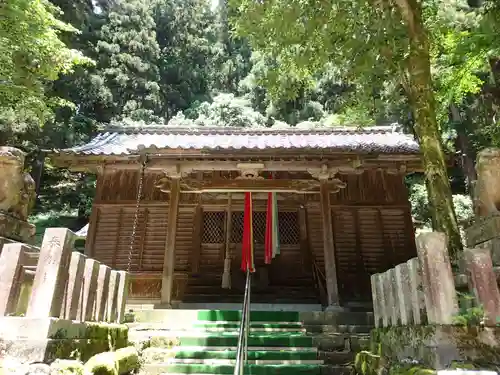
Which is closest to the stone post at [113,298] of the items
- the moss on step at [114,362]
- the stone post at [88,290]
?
the moss on step at [114,362]

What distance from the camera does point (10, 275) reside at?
3.75 meters

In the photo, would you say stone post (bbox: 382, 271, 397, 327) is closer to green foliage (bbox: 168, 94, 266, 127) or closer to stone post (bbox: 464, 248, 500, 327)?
stone post (bbox: 464, 248, 500, 327)

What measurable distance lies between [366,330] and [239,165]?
4.19m

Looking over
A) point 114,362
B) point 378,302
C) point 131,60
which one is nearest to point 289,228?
point 378,302

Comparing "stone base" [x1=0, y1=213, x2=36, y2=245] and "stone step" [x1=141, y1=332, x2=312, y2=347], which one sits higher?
"stone base" [x1=0, y1=213, x2=36, y2=245]

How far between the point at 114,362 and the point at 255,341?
2.41 metres

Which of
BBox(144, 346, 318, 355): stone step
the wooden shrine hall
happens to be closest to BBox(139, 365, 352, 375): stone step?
BBox(144, 346, 318, 355): stone step

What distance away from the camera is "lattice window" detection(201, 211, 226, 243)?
10555 mm

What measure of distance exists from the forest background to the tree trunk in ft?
1.96

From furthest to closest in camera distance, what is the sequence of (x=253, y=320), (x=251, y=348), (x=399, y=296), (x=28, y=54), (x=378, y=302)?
(x=28, y=54) → (x=253, y=320) → (x=251, y=348) → (x=378, y=302) → (x=399, y=296)

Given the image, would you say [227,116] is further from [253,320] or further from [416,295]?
[416,295]

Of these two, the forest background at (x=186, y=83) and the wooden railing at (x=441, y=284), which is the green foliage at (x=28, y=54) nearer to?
the forest background at (x=186, y=83)

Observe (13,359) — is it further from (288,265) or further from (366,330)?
(288,265)

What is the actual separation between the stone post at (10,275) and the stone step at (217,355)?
100 inches
